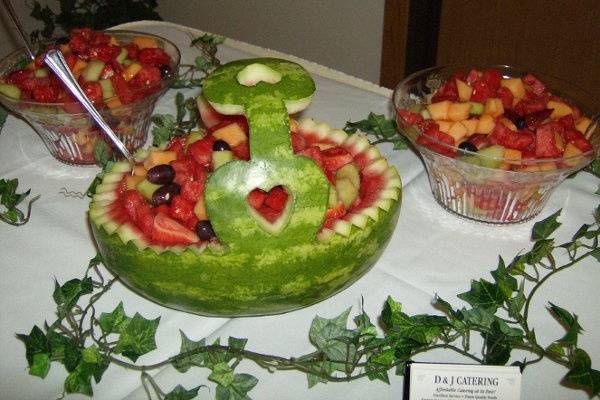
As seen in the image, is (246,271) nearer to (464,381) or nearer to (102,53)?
(464,381)

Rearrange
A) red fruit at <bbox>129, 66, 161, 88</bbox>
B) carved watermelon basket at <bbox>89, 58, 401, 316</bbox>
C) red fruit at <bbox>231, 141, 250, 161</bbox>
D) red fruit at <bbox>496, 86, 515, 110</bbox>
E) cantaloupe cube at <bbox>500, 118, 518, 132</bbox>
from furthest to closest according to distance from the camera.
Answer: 1. red fruit at <bbox>129, 66, 161, 88</bbox>
2. red fruit at <bbox>496, 86, 515, 110</bbox>
3. cantaloupe cube at <bbox>500, 118, 518, 132</bbox>
4. red fruit at <bbox>231, 141, 250, 161</bbox>
5. carved watermelon basket at <bbox>89, 58, 401, 316</bbox>

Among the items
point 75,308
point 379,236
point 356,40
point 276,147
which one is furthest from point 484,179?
point 356,40

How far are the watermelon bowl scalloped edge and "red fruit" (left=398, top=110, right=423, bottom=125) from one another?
1.13ft

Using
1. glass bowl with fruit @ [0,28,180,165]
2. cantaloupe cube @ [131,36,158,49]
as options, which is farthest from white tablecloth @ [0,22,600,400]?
cantaloupe cube @ [131,36,158,49]

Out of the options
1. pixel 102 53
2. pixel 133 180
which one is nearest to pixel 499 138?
pixel 133 180

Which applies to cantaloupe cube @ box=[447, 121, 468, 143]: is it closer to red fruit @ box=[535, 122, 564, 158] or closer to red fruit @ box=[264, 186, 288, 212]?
red fruit @ box=[535, 122, 564, 158]

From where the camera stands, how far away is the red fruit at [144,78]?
59.0 inches

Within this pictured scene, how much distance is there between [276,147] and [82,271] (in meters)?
0.64

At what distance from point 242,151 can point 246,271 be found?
0.28 meters

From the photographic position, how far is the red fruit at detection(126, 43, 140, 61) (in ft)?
5.40

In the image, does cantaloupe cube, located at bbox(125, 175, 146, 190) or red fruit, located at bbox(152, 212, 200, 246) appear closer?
red fruit, located at bbox(152, 212, 200, 246)

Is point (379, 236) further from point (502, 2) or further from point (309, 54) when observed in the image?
point (309, 54)

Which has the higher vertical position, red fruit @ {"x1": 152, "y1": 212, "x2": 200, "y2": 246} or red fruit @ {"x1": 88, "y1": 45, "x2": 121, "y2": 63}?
red fruit @ {"x1": 88, "y1": 45, "x2": 121, "y2": 63}

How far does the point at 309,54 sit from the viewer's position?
360 centimetres
